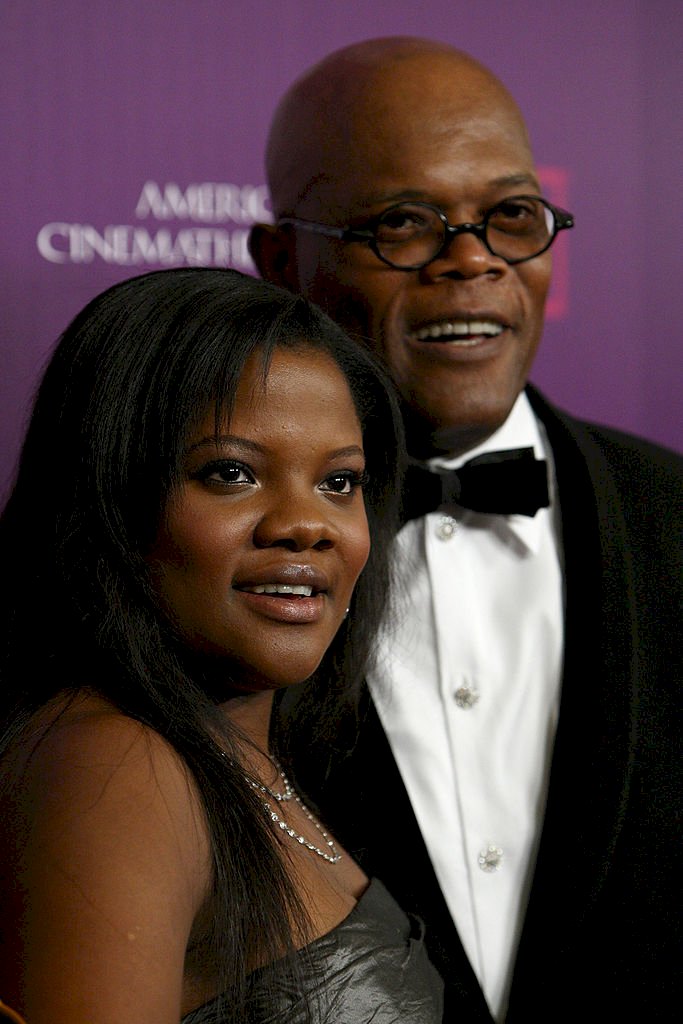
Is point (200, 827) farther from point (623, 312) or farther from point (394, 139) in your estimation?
point (623, 312)

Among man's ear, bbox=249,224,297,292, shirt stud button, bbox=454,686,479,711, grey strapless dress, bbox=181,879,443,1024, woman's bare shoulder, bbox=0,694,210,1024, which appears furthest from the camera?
man's ear, bbox=249,224,297,292

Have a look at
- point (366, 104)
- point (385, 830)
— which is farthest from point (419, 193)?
point (385, 830)

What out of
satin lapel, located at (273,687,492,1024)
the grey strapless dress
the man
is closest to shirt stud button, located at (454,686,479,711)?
the man

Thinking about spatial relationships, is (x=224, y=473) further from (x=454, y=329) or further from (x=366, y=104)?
(x=366, y=104)

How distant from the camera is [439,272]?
167 centimetres

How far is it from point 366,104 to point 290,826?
0.94m

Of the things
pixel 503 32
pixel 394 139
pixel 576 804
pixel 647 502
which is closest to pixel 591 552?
pixel 647 502

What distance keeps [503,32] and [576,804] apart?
135 cm

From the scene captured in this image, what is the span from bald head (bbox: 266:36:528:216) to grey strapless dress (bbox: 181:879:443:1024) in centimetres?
93

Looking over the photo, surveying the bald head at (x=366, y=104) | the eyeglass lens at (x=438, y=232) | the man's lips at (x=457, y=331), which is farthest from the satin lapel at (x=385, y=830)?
the bald head at (x=366, y=104)

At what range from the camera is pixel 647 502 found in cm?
171

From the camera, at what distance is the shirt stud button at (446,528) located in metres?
1.72

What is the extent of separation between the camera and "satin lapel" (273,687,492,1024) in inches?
60.0

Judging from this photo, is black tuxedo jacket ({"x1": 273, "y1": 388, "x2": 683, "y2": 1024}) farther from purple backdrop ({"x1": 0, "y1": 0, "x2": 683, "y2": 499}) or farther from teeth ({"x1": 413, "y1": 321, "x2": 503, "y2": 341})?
purple backdrop ({"x1": 0, "y1": 0, "x2": 683, "y2": 499})
